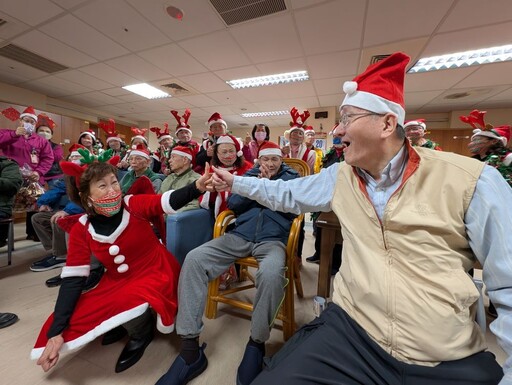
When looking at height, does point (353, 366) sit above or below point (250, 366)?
above

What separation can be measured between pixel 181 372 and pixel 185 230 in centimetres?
82

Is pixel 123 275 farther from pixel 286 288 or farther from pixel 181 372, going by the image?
pixel 286 288

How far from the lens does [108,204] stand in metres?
1.13

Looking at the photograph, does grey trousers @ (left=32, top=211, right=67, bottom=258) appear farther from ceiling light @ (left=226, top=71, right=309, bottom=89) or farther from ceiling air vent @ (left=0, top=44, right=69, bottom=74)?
ceiling light @ (left=226, top=71, right=309, bottom=89)

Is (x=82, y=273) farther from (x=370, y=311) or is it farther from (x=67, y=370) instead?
(x=370, y=311)

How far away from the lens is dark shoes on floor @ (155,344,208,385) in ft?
3.35

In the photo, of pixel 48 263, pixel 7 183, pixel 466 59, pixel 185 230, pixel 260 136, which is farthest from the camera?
pixel 466 59

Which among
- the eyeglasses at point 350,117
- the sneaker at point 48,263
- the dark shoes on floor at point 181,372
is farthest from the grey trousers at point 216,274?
the sneaker at point 48,263

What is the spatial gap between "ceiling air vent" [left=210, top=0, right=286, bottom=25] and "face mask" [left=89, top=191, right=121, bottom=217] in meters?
2.40

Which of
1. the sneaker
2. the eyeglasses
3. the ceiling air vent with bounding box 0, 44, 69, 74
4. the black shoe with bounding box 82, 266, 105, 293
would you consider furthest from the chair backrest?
the ceiling air vent with bounding box 0, 44, 69, 74

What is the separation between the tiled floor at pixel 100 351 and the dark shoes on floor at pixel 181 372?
4 centimetres

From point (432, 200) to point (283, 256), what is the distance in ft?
2.64

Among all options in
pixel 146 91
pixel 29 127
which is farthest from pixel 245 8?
pixel 146 91

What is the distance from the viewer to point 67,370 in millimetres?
1146
